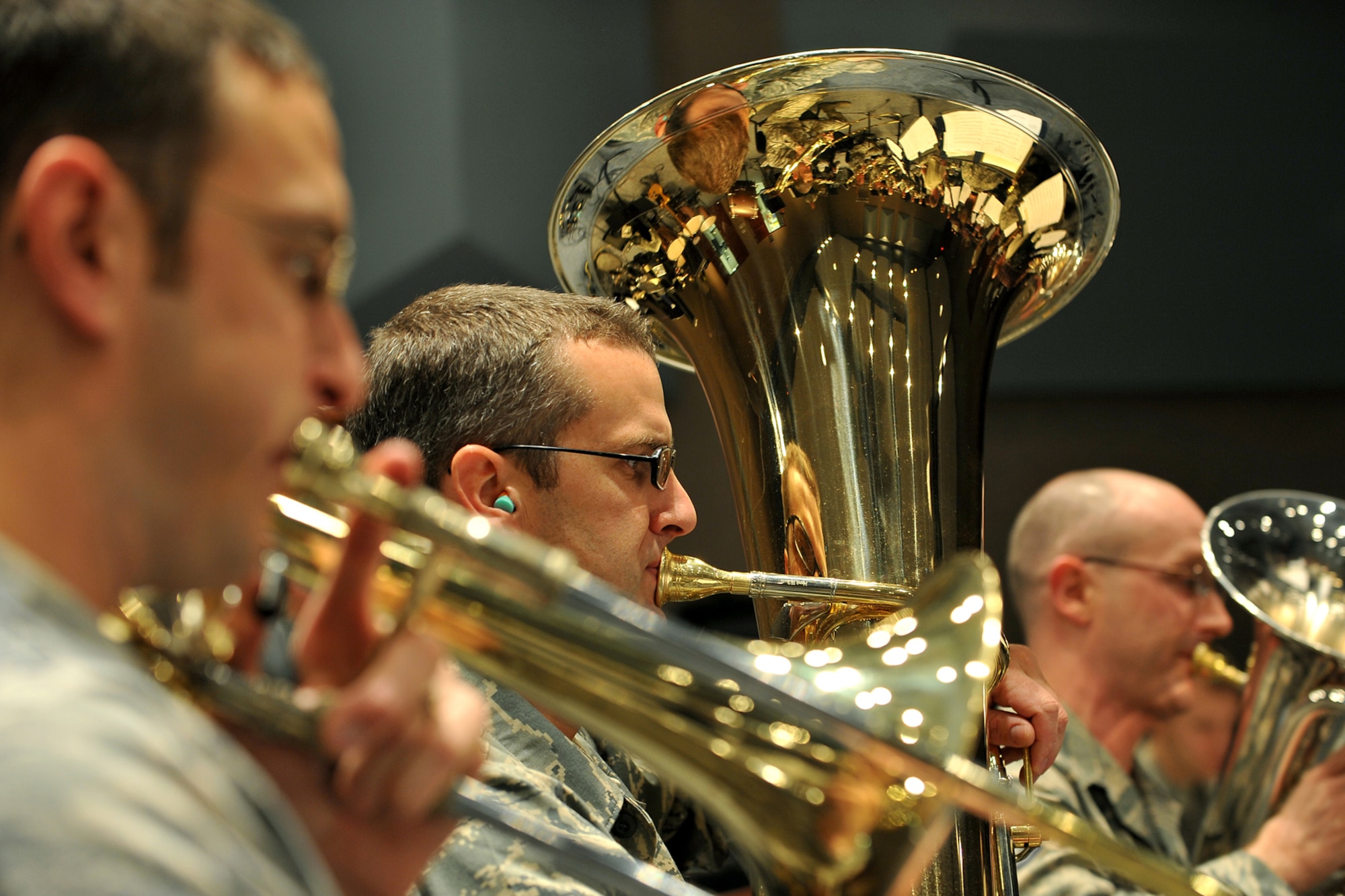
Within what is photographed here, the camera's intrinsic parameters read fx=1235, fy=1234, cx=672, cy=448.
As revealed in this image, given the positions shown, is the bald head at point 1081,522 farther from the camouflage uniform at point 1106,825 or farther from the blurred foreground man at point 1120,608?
the camouflage uniform at point 1106,825

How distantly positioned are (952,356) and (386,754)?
46.6 inches

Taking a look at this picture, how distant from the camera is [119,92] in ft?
2.32

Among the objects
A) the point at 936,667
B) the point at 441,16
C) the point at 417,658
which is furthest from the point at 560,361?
the point at 441,16

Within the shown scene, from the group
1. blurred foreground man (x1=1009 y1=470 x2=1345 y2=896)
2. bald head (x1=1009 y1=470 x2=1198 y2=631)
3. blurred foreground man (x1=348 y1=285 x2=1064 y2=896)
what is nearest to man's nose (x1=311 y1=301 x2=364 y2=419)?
blurred foreground man (x1=348 y1=285 x2=1064 y2=896)

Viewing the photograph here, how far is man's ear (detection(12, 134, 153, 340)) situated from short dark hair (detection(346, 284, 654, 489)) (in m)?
1.04

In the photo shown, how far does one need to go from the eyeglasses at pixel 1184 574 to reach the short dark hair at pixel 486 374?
1687mm

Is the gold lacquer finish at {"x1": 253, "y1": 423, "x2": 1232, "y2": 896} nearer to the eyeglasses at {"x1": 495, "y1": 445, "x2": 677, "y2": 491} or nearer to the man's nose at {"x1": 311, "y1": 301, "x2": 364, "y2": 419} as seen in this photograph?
the man's nose at {"x1": 311, "y1": 301, "x2": 364, "y2": 419}

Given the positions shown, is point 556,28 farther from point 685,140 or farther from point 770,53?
point 685,140

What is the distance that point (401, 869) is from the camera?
791 millimetres

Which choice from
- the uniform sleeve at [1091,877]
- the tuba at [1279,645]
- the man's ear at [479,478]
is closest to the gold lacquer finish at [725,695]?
the man's ear at [479,478]

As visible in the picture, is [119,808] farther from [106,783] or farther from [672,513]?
[672,513]

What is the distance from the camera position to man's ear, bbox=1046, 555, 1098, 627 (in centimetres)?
304

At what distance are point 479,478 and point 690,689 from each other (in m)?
0.92

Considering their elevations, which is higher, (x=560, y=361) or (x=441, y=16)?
(x=441, y=16)
